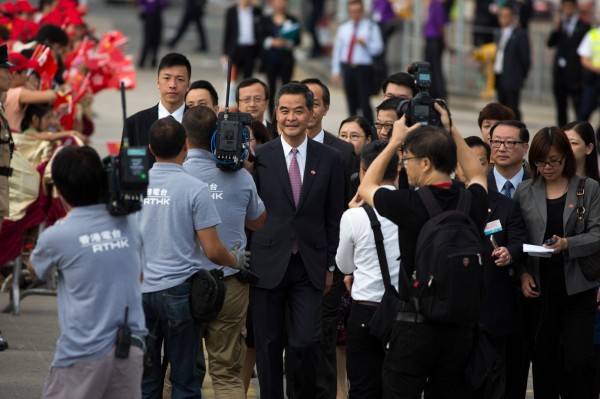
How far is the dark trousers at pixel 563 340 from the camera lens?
26.9 feet

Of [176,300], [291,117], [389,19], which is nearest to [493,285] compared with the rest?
[291,117]

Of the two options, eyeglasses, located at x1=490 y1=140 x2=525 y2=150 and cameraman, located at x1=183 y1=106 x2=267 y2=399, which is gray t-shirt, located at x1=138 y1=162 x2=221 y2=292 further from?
eyeglasses, located at x1=490 y1=140 x2=525 y2=150

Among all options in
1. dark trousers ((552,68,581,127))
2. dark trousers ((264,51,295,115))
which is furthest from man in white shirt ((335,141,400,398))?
dark trousers ((264,51,295,115))

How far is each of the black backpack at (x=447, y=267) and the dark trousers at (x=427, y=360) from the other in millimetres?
101

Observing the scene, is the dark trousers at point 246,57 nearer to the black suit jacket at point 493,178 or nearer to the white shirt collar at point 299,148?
the black suit jacket at point 493,178

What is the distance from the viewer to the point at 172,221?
7.11m

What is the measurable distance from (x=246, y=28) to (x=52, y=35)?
7.76 m

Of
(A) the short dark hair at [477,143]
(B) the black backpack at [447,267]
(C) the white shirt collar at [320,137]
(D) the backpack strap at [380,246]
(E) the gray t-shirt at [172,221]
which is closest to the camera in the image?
(B) the black backpack at [447,267]

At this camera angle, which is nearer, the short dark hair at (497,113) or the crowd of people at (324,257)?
the crowd of people at (324,257)

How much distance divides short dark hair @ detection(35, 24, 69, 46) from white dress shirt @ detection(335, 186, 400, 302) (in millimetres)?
6213

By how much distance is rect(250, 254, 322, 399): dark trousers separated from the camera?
317 inches

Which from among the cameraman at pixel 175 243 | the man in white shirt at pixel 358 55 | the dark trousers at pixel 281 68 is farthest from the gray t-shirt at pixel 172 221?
the dark trousers at pixel 281 68

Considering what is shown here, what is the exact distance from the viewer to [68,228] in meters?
5.96

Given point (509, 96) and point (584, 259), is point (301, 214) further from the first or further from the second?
point (509, 96)
